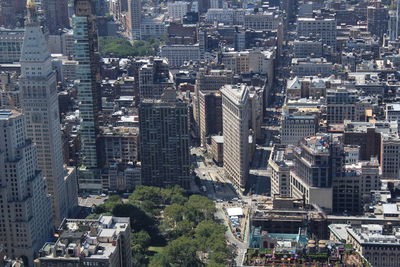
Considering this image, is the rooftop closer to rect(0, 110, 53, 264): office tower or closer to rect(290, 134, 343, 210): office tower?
rect(0, 110, 53, 264): office tower

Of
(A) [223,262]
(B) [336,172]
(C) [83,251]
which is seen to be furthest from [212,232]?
(C) [83,251]

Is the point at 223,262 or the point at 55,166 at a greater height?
the point at 55,166

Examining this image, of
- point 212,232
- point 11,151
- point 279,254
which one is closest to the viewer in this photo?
point 279,254

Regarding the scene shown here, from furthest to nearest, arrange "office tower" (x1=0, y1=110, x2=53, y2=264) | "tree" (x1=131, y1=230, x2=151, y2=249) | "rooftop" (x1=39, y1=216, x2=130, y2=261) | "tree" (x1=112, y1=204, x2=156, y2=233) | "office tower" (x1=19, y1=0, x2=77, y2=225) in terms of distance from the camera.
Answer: "tree" (x1=112, y1=204, x2=156, y2=233) < "office tower" (x1=19, y1=0, x2=77, y2=225) < "tree" (x1=131, y1=230, x2=151, y2=249) < "office tower" (x1=0, y1=110, x2=53, y2=264) < "rooftop" (x1=39, y1=216, x2=130, y2=261)

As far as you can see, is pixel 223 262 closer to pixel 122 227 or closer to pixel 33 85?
pixel 122 227

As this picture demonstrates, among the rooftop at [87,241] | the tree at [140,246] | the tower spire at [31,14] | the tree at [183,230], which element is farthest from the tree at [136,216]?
the tower spire at [31,14]

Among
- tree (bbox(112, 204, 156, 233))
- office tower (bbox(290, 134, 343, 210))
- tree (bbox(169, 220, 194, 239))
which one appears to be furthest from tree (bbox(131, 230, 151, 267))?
office tower (bbox(290, 134, 343, 210))
